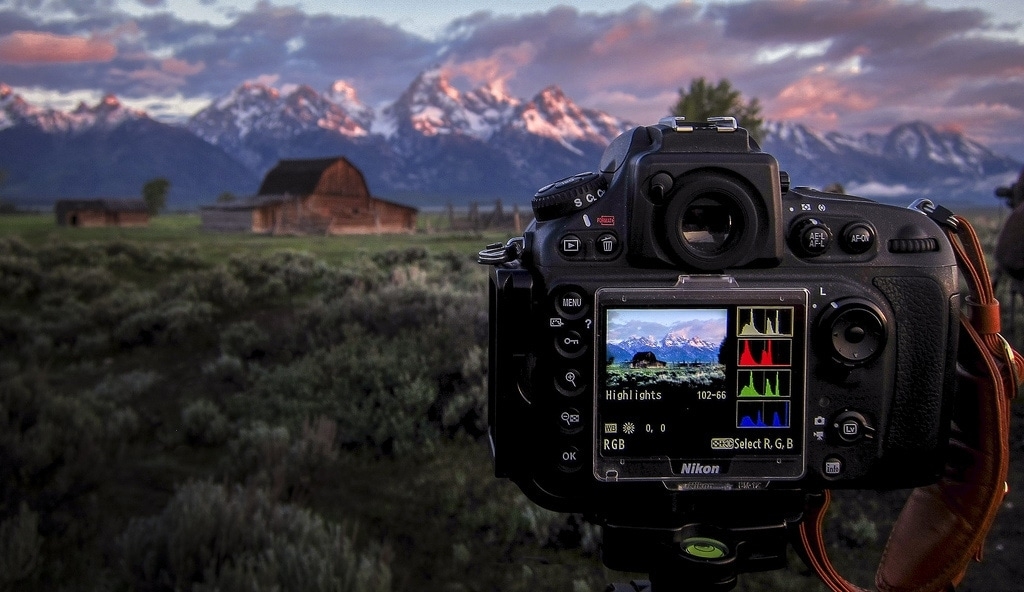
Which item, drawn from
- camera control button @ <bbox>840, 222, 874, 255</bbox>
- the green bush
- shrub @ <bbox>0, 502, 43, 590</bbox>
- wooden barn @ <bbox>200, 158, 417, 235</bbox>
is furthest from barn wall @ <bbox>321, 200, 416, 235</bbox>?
camera control button @ <bbox>840, 222, 874, 255</bbox>

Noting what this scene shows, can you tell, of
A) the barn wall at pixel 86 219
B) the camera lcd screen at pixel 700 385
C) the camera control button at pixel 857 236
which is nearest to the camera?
the camera lcd screen at pixel 700 385

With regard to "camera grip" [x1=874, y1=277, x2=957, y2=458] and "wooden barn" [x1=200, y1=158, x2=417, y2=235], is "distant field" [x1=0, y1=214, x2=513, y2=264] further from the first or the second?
"camera grip" [x1=874, y1=277, x2=957, y2=458]

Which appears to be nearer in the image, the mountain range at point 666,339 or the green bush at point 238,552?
the mountain range at point 666,339

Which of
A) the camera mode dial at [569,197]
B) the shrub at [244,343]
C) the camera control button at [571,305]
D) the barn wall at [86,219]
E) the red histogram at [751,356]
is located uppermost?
the barn wall at [86,219]

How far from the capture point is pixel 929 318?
1600 mm

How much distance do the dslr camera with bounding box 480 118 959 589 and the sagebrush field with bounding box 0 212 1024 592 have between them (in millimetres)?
1715

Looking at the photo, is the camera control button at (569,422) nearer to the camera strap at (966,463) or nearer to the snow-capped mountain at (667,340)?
the snow-capped mountain at (667,340)

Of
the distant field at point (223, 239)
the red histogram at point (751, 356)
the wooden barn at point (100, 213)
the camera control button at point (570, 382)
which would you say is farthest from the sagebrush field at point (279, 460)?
the wooden barn at point (100, 213)

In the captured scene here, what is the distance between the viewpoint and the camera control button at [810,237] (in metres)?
1.52

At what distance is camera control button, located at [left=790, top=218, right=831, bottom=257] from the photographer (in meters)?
1.52

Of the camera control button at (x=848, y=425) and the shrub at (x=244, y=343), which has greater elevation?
Answer: the camera control button at (x=848, y=425)

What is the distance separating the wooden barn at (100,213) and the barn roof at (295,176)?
109 inches

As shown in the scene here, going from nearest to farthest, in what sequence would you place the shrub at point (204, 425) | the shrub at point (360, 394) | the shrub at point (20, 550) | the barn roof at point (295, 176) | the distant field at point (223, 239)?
the shrub at point (20, 550) < the shrub at point (360, 394) < the shrub at point (204, 425) < the distant field at point (223, 239) < the barn roof at point (295, 176)

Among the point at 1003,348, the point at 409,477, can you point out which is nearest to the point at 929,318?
the point at 1003,348
